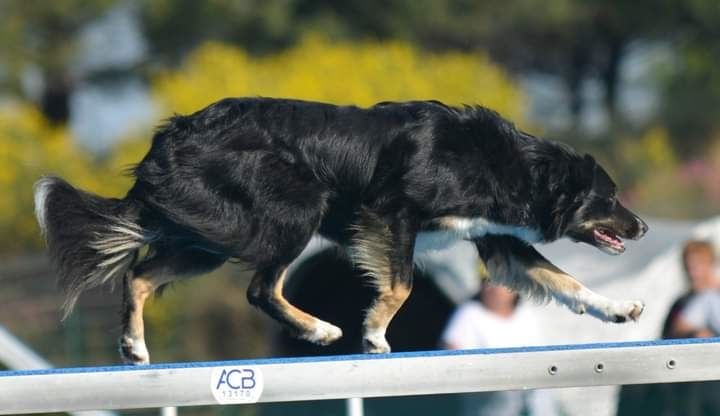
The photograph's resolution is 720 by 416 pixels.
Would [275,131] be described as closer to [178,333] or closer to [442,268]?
[442,268]

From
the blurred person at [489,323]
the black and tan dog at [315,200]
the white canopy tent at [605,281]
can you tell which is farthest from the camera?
the white canopy tent at [605,281]

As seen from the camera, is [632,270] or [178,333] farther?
[178,333]

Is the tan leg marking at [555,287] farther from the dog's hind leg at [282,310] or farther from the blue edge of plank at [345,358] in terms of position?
the dog's hind leg at [282,310]

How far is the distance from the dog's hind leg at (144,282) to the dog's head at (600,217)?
1299 millimetres

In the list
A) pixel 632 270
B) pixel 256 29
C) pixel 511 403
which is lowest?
pixel 511 403

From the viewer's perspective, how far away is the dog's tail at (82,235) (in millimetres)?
4844

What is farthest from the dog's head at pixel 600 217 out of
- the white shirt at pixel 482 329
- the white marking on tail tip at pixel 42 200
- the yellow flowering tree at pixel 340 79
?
the yellow flowering tree at pixel 340 79

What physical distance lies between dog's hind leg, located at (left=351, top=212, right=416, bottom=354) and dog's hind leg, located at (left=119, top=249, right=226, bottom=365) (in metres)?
0.56

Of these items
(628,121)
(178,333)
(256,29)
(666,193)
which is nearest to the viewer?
(178,333)

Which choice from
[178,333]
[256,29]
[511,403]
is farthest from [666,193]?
[511,403]

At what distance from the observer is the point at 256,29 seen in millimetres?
19172

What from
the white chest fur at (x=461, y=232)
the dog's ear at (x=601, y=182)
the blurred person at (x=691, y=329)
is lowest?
the blurred person at (x=691, y=329)

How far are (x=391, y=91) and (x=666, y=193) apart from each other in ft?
14.9

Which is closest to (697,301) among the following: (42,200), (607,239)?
(607,239)
